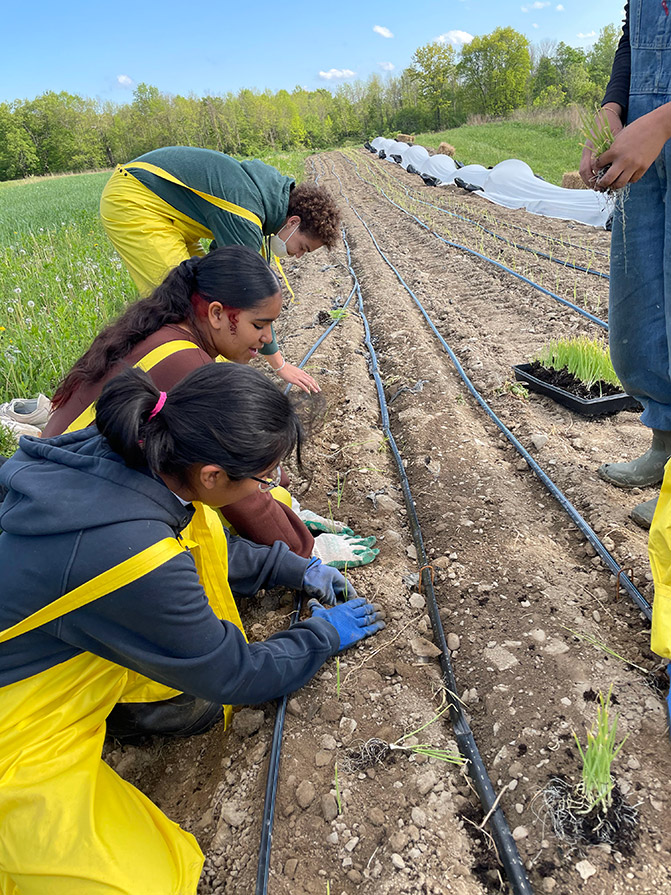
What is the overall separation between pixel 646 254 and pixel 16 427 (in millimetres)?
2897

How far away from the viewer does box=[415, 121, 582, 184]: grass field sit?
1572 cm

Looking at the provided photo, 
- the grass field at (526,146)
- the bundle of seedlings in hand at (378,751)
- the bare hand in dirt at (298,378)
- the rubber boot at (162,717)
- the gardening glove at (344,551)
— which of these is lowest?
the bundle of seedlings in hand at (378,751)

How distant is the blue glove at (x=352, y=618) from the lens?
173 cm

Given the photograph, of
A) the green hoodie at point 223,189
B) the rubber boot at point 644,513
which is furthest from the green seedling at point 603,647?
the green hoodie at point 223,189

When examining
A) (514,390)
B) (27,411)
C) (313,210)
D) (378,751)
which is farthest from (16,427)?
(514,390)

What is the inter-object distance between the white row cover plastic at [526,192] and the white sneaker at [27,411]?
5.52m

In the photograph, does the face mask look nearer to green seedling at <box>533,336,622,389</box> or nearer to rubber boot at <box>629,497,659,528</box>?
green seedling at <box>533,336,622,389</box>

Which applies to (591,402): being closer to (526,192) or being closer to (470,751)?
(470,751)

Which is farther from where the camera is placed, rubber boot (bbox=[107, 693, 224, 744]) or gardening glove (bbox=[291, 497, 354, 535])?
gardening glove (bbox=[291, 497, 354, 535])

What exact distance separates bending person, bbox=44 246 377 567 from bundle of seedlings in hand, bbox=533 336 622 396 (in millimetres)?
1894

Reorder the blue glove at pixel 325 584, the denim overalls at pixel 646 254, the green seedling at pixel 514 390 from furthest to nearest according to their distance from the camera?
1. the green seedling at pixel 514 390
2. the blue glove at pixel 325 584
3. the denim overalls at pixel 646 254

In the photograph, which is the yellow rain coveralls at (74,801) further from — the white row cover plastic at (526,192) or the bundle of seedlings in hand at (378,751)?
the white row cover plastic at (526,192)

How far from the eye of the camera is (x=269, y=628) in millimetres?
1931

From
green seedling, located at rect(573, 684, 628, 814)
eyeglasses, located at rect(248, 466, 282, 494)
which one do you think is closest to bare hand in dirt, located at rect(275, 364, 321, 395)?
eyeglasses, located at rect(248, 466, 282, 494)
